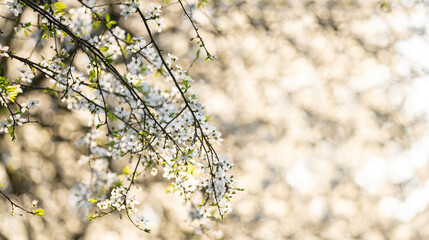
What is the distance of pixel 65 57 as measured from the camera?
50.5 inches

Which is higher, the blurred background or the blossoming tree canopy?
the blurred background

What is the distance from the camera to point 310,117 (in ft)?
10.4

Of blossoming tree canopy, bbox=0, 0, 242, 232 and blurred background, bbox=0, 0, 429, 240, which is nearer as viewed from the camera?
blossoming tree canopy, bbox=0, 0, 242, 232

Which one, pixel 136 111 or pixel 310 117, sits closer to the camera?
pixel 136 111

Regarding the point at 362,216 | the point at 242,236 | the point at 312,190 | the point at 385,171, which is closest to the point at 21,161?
the point at 242,236

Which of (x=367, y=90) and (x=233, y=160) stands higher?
(x=367, y=90)

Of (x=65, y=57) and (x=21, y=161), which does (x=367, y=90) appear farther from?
(x=21, y=161)

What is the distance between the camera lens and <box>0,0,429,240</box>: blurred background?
2.81 m

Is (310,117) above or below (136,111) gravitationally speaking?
above

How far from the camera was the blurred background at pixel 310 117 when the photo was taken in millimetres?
2809

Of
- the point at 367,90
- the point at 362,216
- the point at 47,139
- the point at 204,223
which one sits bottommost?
the point at 204,223

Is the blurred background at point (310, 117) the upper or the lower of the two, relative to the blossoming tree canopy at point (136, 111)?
upper

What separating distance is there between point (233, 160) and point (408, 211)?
1997mm

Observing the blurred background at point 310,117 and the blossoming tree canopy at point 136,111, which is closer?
the blossoming tree canopy at point 136,111
